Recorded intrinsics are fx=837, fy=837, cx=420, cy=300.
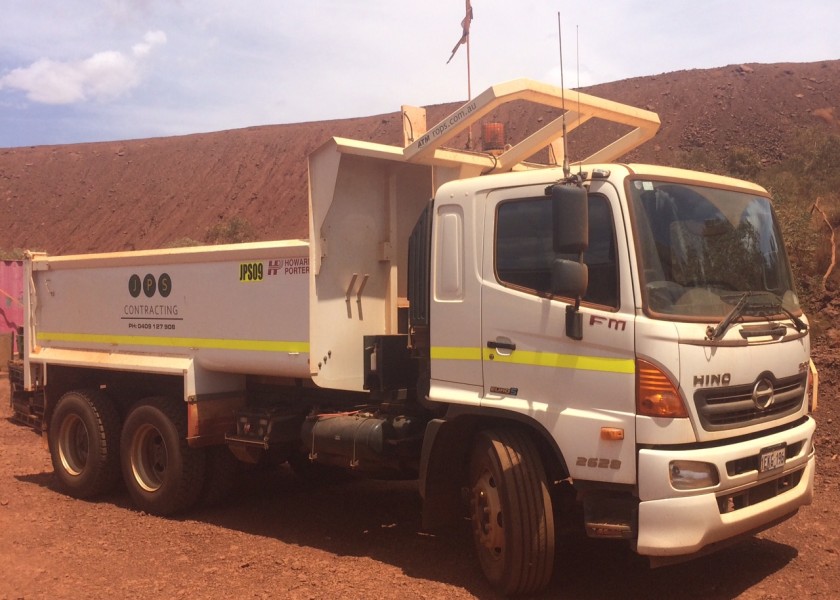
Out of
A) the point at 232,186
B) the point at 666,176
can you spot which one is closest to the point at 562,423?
the point at 666,176

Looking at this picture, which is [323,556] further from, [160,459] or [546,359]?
[546,359]

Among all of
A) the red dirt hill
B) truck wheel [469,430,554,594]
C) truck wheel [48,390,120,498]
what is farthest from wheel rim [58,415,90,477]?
the red dirt hill

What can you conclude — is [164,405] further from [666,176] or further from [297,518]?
[666,176]

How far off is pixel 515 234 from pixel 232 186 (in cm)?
5995

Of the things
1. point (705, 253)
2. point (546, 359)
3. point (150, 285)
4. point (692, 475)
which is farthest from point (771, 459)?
point (150, 285)

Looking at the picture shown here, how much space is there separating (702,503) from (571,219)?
66.5 inches

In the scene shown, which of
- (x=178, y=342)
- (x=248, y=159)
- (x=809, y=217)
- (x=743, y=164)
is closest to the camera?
(x=178, y=342)

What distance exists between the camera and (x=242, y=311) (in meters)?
6.88

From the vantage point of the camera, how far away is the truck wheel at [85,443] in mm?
8094

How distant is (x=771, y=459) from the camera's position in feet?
16.1

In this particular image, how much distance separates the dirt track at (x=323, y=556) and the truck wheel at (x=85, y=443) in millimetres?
218

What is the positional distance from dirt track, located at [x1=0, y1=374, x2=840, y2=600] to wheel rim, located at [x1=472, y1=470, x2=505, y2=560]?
1.06 feet

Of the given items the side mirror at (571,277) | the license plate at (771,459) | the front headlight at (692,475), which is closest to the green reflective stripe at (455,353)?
the side mirror at (571,277)

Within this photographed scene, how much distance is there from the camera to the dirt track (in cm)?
541
